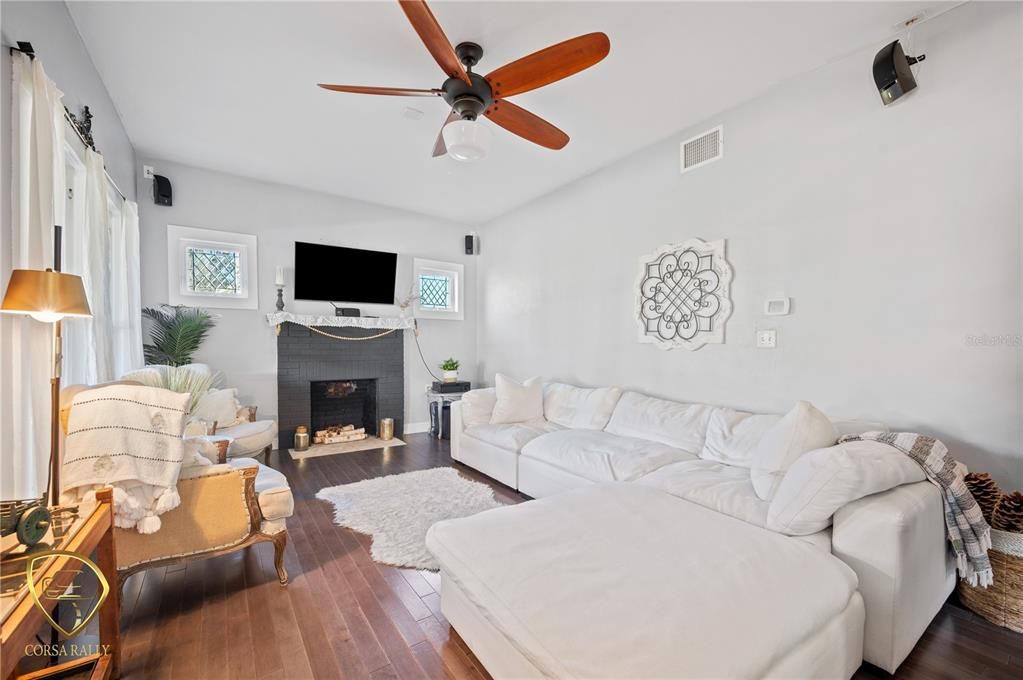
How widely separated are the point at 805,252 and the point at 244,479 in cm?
344

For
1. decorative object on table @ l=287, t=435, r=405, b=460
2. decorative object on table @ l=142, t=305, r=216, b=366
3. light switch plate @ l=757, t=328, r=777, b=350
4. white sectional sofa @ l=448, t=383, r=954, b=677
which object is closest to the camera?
white sectional sofa @ l=448, t=383, r=954, b=677

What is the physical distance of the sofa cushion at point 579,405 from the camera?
11.8 feet

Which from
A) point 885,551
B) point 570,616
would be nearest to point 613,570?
point 570,616

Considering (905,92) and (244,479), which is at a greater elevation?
(905,92)

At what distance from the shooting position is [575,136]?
3414 mm

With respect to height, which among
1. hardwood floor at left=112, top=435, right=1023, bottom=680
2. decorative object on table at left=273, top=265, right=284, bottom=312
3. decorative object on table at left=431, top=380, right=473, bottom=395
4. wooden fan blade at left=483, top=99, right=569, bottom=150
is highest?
wooden fan blade at left=483, top=99, right=569, bottom=150

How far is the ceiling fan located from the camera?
5.72ft

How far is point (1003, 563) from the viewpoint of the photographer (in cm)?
180

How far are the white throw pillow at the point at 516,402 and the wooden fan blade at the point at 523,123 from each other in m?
2.22

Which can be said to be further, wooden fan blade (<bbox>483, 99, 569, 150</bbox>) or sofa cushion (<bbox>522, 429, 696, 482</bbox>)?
sofa cushion (<bbox>522, 429, 696, 482</bbox>)

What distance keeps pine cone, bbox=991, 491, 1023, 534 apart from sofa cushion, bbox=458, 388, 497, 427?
323cm

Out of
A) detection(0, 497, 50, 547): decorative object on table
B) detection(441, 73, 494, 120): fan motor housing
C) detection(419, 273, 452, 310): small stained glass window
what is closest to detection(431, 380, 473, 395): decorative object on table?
detection(419, 273, 452, 310): small stained glass window

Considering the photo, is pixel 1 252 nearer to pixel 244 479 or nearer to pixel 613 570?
pixel 244 479

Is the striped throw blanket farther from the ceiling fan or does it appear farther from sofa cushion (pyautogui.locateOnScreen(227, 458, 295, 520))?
sofa cushion (pyautogui.locateOnScreen(227, 458, 295, 520))
